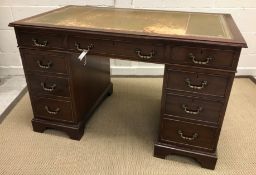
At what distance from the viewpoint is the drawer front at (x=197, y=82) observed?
1270mm

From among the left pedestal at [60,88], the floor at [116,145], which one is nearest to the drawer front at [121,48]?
the left pedestal at [60,88]

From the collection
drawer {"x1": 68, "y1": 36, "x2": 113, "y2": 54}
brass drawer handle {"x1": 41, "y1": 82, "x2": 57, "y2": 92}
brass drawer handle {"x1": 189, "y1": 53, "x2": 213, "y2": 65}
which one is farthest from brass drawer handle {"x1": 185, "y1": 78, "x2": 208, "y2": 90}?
brass drawer handle {"x1": 41, "y1": 82, "x2": 57, "y2": 92}

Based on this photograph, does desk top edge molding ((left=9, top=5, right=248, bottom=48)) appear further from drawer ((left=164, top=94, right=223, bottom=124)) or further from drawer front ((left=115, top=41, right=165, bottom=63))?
drawer ((left=164, top=94, right=223, bottom=124))

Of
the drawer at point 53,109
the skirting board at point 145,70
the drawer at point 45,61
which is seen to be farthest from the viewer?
the skirting board at point 145,70

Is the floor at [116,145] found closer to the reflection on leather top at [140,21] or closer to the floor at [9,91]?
the floor at [9,91]

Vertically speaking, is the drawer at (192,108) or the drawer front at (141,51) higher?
the drawer front at (141,51)

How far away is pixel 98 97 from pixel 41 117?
1.55 ft

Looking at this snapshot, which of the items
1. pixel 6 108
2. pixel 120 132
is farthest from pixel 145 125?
pixel 6 108

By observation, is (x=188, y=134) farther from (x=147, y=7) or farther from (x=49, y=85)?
(x=147, y=7)

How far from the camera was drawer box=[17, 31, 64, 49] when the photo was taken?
1425 mm

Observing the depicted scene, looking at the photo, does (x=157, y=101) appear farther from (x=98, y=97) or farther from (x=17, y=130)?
(x=17, y=130)

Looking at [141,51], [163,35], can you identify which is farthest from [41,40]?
[163,35]

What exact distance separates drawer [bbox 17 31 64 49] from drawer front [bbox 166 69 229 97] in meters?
0.64

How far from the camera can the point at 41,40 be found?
146 cm
